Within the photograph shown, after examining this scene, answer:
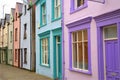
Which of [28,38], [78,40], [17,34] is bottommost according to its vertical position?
[78,40]

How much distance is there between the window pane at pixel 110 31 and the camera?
1097 cm

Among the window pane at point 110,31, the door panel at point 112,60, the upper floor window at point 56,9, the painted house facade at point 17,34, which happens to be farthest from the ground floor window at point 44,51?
the painted house facade at point 17,34

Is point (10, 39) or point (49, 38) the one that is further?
point (10, 39)

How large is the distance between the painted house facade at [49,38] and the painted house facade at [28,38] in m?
3.01

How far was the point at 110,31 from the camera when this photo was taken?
11.3 meters

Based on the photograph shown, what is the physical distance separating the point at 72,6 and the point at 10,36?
25.7 metres

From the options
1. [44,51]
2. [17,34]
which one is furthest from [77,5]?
[17,34]

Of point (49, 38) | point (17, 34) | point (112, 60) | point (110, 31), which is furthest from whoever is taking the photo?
point (17, 34)

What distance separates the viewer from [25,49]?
2953cm

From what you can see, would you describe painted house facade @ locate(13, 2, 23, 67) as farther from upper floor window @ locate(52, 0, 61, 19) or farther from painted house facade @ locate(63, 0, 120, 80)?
painted house facade @ locate(63, 0, 120, 80)

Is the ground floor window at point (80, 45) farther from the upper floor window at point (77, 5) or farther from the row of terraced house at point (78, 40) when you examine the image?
the upper floor window at point (77, 5)

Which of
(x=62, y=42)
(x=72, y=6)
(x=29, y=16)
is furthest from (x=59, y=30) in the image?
(x=29, y=16)

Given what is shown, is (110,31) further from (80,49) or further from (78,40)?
(78,40)

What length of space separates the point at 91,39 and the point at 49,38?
25.0 feet
